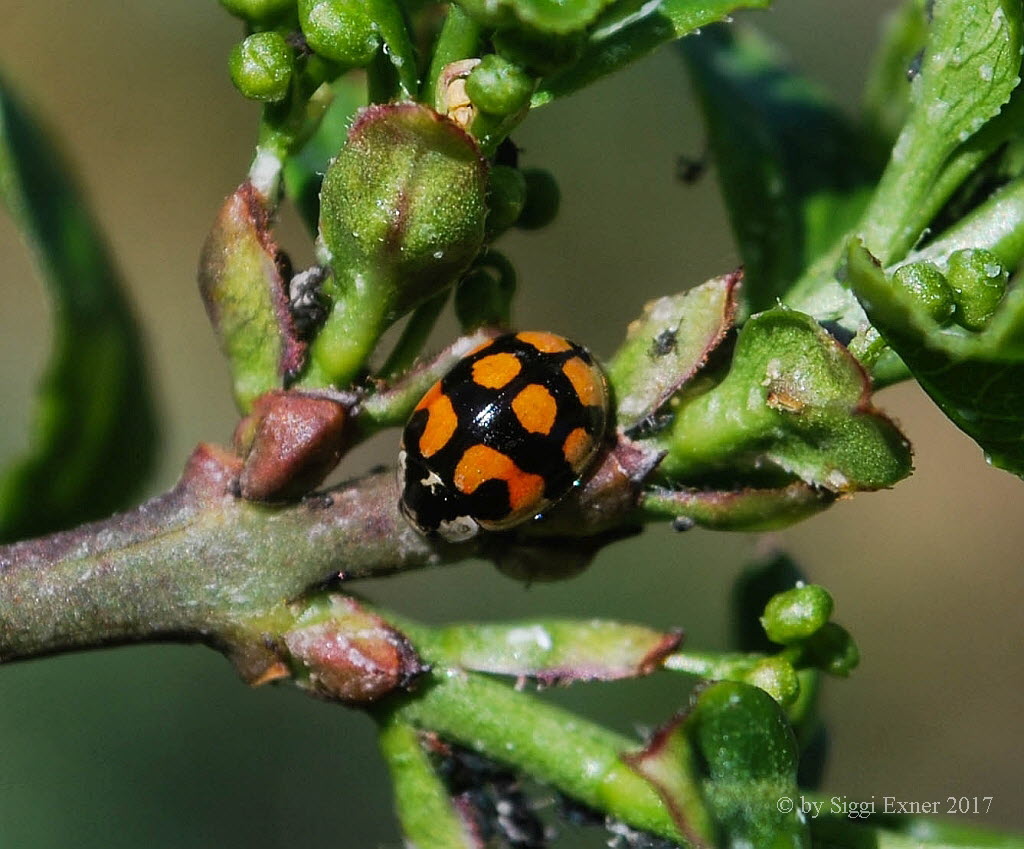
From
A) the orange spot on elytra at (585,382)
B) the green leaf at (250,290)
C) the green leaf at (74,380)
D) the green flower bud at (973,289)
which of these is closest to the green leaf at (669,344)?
the orange spot on elytra at (585,382)

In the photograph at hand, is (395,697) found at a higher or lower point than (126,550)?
lower

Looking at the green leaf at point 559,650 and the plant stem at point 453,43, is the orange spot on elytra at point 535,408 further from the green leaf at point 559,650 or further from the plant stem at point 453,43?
the plant stem at point 453,43

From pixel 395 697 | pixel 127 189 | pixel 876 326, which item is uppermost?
pixel 876 326

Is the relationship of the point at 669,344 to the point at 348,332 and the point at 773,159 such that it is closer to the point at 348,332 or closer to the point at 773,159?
the point at 348,332

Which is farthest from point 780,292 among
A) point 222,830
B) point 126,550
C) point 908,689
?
point 908,689

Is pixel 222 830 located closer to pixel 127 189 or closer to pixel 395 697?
pixel 127 189
